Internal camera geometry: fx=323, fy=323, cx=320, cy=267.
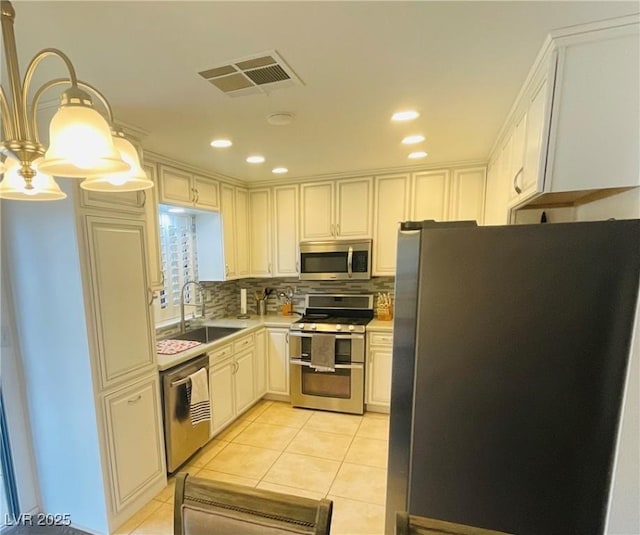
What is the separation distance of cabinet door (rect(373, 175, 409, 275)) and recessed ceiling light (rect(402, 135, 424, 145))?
32.4 inches

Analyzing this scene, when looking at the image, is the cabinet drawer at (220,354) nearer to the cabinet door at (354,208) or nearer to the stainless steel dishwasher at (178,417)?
the stainless steel dishwasher at (178,417)

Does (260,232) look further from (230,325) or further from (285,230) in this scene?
(230,325)

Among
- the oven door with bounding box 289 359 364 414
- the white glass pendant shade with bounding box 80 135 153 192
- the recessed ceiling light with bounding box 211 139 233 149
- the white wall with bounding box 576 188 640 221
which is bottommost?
the oven door with bounding box 289 359 364 414

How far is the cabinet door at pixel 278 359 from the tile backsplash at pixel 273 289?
1.77ft

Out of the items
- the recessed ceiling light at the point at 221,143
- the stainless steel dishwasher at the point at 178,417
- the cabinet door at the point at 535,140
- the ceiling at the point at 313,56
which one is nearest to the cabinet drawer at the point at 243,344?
the stainless steel dishwasher at the point at 178,417

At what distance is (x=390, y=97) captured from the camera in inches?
64.3

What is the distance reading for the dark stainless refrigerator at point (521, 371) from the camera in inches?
42.4

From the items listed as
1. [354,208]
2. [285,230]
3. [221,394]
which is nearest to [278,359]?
[221,394]

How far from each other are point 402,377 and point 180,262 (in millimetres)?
2614

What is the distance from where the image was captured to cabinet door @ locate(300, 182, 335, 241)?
344 cm

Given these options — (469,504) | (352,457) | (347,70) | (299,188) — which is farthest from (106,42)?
(352,457)

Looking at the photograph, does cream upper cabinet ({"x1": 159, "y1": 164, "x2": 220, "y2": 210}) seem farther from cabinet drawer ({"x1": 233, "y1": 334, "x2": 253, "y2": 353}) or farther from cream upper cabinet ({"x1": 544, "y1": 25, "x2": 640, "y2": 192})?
cream upper cabinet ({"x1": 544, "y1": 25, "x2": 640, "y2": 192})

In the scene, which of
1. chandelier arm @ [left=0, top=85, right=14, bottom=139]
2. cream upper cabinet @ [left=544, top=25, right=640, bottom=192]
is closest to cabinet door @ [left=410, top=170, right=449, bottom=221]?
cream upper cabinet @ [left=544, top=25, right=640, bottom=192]

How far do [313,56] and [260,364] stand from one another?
9.55ft
